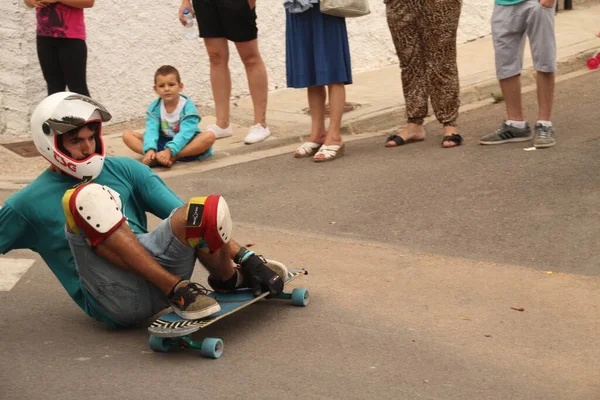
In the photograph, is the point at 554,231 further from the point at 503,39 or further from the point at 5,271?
the point at 5,271

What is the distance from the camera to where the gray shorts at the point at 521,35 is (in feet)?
25.0

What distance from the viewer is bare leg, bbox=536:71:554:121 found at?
7.70m

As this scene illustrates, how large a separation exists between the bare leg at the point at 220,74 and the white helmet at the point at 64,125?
4.10 m

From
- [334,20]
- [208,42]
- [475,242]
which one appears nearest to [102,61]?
[208,42]

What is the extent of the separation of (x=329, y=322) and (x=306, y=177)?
294 cm

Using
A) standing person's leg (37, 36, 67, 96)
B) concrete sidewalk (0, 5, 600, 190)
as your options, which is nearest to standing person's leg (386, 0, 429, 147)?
concrete sidewalk (0, 5, 600, 190)

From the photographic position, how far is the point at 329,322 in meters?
4.79

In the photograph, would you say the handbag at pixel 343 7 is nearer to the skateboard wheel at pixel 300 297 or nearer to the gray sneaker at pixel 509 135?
the gray sneaker at pixel 509 135

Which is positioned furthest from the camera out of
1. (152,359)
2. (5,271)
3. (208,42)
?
(208,42)

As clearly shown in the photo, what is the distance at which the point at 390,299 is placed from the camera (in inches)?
201

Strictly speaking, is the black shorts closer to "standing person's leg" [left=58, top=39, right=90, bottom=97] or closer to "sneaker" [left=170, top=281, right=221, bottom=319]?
"standing person's leg" [left=58, top=39, right=90, bottom=97]

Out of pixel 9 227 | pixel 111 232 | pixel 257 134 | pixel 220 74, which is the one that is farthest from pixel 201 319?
pixel 220 74

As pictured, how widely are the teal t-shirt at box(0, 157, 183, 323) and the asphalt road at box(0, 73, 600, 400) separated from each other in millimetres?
335

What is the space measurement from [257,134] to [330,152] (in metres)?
0.93
